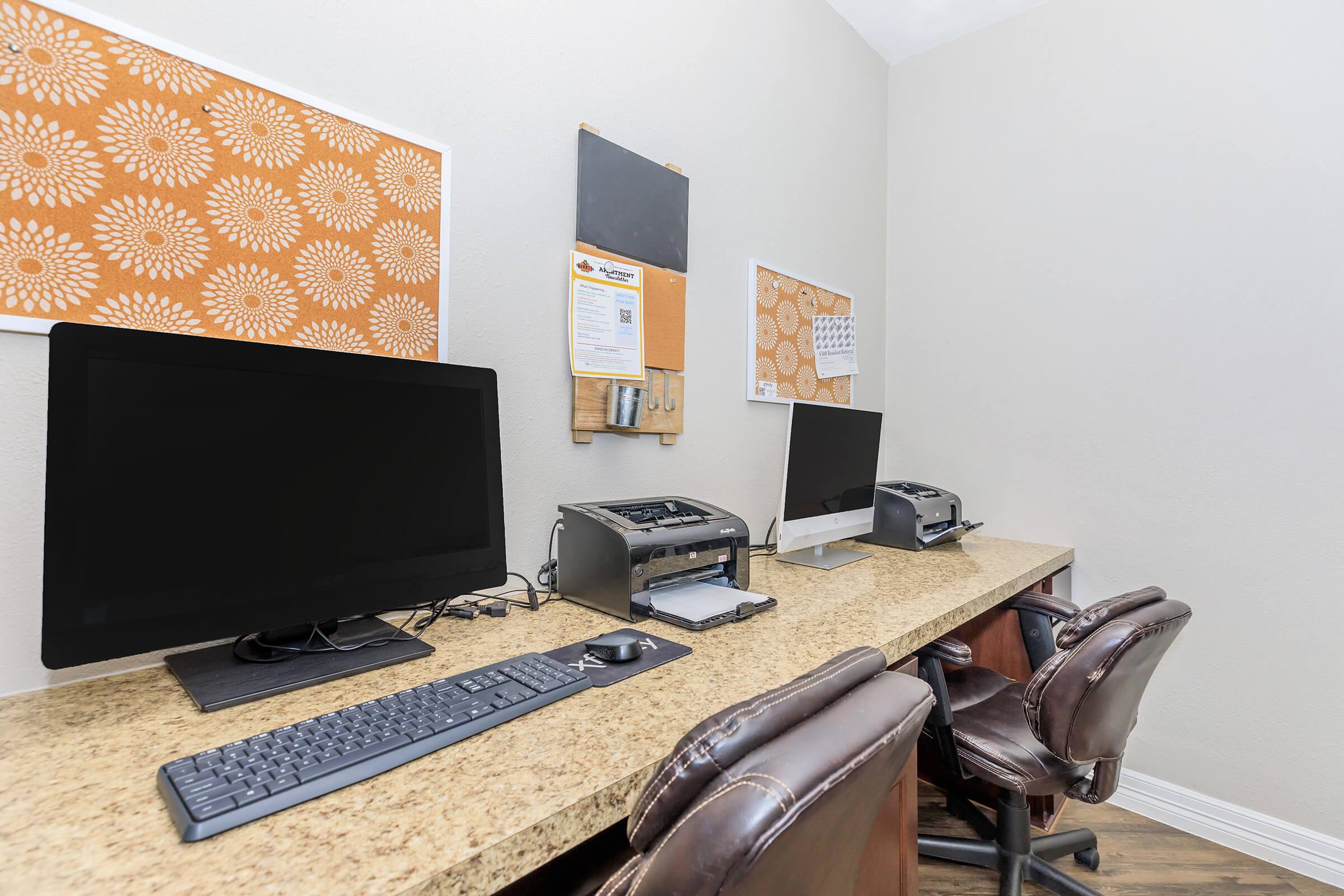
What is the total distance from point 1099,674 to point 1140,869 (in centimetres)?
112

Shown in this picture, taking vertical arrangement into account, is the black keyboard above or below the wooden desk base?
above

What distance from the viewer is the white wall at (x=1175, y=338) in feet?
6.21

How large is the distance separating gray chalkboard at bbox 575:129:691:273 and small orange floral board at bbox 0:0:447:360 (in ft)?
1.34

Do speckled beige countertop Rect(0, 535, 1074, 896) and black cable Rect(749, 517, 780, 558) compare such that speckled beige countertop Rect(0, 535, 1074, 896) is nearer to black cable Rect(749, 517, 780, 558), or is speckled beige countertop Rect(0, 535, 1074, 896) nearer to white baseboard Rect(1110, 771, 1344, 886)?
black cable Rect(749, 517, 780, 558)

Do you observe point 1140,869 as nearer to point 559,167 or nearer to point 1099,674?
point 1099,674

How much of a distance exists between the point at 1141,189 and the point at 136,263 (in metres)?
2.84

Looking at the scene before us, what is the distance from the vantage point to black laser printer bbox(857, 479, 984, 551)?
2156mm

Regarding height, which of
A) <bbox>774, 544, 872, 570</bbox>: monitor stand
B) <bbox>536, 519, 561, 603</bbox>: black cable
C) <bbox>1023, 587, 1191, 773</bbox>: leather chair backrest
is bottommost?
<bbox>1023, 587, 1191, 773</bbox>: leather chair backrest

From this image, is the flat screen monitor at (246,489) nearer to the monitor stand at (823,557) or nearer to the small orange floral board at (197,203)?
the small orange floral board at (197,203)

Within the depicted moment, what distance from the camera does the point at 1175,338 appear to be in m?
2.12

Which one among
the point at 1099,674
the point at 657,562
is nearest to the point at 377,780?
the point at 657,562

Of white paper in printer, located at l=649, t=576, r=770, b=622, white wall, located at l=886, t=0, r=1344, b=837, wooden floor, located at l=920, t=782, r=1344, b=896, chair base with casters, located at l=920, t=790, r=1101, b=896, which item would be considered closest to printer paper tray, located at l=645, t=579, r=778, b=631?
white paper in printer, located at l=649, t=576, r=770, b=622

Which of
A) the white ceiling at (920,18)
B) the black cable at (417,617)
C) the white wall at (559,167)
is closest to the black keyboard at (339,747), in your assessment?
the black cable at (417,617)

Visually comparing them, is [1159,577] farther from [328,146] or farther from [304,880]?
[328,146]
